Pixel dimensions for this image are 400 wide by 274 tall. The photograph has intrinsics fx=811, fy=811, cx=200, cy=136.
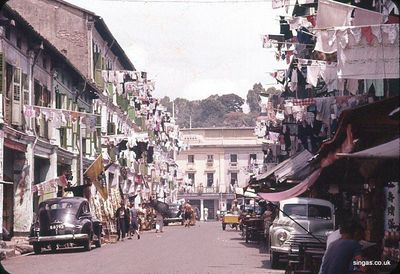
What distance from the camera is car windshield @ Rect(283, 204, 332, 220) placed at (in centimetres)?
2186

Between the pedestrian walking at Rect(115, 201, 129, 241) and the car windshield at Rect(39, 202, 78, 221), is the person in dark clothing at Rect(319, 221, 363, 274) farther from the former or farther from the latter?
the pedestrian walking at Rect(115, 201, 129, 241)

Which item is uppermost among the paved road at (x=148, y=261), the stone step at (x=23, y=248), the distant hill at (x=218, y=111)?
the distant hill at (x=218, y=111)

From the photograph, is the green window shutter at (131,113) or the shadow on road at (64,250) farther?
the green window shutter at (131,113)

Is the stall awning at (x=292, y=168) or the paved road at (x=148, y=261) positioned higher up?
the stall awning at (x=292, y=168)

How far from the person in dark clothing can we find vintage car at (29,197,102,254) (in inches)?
712

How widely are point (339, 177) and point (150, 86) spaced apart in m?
50.0

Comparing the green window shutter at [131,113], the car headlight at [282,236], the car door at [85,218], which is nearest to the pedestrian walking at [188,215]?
the green window shutter at [131,113]

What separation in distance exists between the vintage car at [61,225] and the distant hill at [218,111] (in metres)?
92.6

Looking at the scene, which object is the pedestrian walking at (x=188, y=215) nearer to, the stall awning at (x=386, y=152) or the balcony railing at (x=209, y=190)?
the balcony railing at (x=209, y=190)

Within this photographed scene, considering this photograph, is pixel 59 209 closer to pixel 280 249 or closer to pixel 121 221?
pixel 121 221

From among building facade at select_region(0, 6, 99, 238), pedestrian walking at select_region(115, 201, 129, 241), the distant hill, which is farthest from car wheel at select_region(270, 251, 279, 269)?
the distant hill

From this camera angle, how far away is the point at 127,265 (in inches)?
846

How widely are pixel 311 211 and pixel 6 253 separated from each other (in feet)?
31.6

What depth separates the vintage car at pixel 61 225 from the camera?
2805 centimetres
